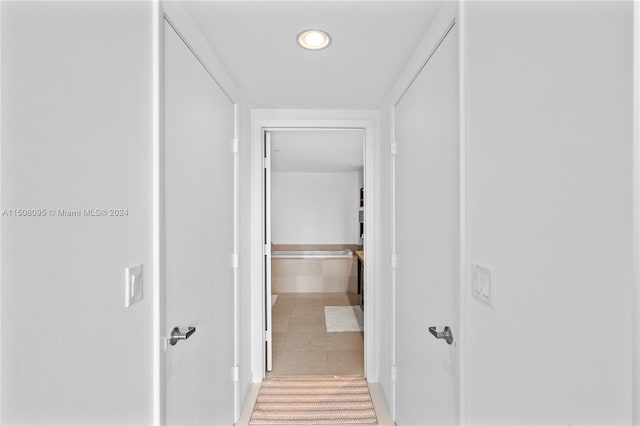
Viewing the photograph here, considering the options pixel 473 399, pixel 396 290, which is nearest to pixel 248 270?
pixel 396 290

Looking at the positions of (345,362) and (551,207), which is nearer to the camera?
(551,207)

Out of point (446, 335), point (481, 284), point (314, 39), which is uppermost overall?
point (314, 39)

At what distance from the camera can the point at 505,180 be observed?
2.84 ft

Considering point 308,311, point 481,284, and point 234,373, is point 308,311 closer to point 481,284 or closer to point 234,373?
point 234,373

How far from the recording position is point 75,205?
77 centimetres

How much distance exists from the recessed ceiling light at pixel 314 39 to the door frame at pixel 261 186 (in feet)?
3.14

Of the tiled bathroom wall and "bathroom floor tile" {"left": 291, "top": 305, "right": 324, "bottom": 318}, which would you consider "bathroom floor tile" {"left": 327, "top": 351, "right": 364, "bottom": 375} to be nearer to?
"bathroom floor tile" {"left": 291, "top": 305, "right": 324, "bottom": 318}

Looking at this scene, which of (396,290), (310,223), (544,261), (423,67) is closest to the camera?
(544,261)

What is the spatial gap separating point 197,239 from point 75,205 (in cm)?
69

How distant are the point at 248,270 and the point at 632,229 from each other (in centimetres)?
215

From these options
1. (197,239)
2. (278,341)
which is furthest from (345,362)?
(197,239)

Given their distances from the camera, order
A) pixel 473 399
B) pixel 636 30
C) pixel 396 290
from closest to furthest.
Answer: pixel 636 30, pixel 473 399, pixel 396 290

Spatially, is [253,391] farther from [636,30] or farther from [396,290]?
[636,30]

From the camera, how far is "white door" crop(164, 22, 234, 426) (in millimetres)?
1199
